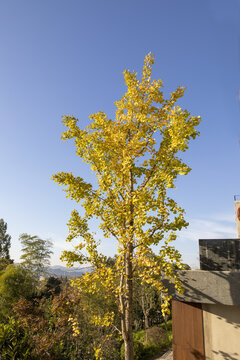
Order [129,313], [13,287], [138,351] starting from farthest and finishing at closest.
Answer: [13,287]
[138,351]
[129,313]

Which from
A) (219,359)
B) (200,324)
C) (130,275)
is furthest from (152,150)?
(219,359)

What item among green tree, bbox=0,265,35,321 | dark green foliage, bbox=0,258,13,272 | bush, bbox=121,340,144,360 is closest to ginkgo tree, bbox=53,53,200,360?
bush, bbox=121,340,144,360

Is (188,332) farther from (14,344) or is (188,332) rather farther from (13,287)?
(13,287)

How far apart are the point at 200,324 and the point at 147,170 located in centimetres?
359

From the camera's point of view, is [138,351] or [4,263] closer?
[138,351]

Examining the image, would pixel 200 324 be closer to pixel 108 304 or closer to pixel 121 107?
pixel 121 107

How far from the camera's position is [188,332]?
4.72 meters

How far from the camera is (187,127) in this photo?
5.31 m

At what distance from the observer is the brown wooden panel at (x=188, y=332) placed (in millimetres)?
4582

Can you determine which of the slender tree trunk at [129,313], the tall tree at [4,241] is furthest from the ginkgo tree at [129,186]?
the tall tree at [4,241]

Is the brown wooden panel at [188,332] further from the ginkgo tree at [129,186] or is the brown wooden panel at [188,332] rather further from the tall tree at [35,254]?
the tall tree at [35,254]

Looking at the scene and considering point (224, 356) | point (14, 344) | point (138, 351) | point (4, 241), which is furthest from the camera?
point (4, 241)

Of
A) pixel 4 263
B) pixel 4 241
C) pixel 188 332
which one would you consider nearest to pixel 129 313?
pixel 188 332

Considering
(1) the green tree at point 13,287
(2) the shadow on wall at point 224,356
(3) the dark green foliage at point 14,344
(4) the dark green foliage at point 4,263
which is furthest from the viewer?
(4) the dark green foliage at point 4,263
